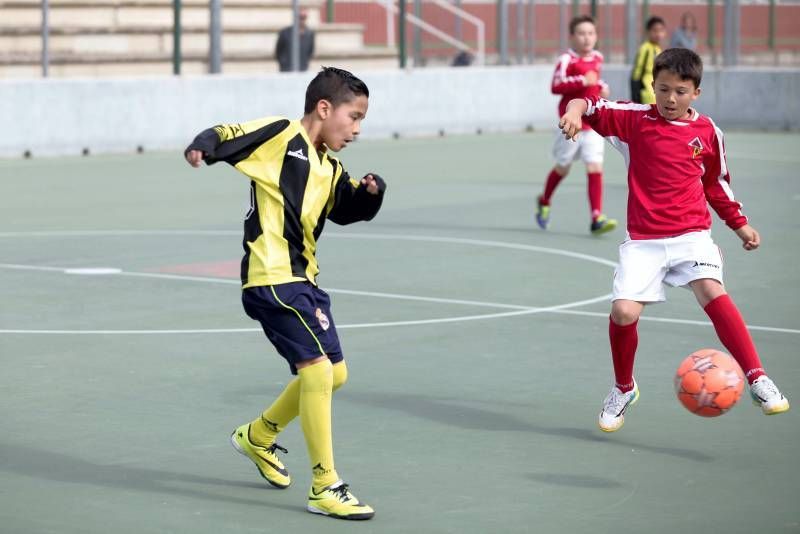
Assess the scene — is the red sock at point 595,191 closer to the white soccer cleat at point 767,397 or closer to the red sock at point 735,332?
the red sock at point 735,332

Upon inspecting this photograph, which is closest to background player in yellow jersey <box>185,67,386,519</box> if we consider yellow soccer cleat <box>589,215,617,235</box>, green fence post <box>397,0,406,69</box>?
yellow soccer cleat <box>589,215,617,235</box>

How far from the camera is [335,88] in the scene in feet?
20.9

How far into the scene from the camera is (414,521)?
241 inches

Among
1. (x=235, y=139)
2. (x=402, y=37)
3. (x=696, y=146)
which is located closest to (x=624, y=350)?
(x=696, y=146)

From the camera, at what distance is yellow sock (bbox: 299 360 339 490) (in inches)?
246

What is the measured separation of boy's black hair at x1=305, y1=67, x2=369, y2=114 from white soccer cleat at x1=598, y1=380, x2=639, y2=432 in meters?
2.08

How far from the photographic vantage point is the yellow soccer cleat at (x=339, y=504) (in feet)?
20.1

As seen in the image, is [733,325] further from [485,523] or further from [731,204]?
[485,523]

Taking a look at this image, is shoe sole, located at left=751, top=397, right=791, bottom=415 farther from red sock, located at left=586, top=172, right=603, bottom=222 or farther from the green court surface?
red sock, located at left=586, top=172, right=603, bottom=222

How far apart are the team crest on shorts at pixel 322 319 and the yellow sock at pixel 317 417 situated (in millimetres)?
153

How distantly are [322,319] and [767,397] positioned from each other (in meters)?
2.29

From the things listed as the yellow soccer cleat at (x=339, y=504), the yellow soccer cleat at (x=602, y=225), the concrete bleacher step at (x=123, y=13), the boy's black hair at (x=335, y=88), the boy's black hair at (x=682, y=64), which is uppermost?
the concrete bleacher step at (x=123, y=13)

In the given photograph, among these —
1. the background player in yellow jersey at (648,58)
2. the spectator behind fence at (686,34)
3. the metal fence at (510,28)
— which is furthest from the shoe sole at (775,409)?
the spectator behind fence at (686,34)

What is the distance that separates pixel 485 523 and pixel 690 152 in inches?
93.6
